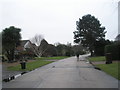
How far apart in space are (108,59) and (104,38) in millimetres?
40972

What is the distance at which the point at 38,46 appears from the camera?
249 ft

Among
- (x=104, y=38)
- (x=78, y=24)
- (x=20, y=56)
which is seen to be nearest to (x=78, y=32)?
(x=78, y=24)

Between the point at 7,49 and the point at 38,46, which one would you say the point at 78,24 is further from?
the point at 7,49

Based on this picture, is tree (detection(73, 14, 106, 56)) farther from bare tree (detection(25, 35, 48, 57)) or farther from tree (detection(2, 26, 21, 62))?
tree (detection(2, 26, 21, 62))

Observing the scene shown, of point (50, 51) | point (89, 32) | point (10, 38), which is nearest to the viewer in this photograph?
point (10, 38)

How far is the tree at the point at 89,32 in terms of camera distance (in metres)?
66.1

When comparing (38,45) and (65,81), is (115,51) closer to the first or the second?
(65,81)

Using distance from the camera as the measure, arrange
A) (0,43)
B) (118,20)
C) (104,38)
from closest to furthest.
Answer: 1. (118,20)
2. (0,43)
3. (104,38)

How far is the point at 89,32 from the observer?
219ft

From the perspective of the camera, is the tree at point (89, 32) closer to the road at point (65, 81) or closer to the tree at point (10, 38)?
the tree at point (10, 38)

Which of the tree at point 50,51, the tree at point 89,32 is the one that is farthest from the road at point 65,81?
the tree at point 50,51

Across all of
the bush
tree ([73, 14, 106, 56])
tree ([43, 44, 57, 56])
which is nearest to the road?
the bush

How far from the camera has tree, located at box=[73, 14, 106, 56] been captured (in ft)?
217

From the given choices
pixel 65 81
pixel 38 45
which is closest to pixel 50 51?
pixel 38 45
